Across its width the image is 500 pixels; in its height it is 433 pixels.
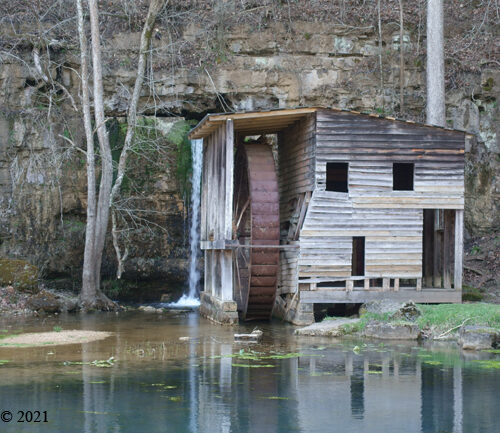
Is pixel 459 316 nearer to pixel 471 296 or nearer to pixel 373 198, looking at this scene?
pixel 373 198

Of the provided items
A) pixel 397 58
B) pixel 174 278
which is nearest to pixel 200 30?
pixel 397 58

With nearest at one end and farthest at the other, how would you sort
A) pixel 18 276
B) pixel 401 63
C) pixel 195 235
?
pixel 18 276
pixel 195 235
pixel 401 63

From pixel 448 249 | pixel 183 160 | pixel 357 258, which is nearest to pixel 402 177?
pixel 357 258

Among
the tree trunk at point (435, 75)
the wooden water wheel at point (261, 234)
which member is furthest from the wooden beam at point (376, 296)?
the tree trunk at point (435, 75)

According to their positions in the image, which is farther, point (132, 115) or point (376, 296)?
point (132, 115)

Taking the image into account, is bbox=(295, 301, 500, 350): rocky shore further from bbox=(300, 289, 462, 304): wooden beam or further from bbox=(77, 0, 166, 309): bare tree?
bbox=(77, 0, 166, 309): bare tree

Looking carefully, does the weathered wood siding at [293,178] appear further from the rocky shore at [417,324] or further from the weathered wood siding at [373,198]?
the rocky shore at [417,324]

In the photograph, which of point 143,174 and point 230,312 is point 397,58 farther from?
point 230,312

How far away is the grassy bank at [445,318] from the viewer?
1336cm

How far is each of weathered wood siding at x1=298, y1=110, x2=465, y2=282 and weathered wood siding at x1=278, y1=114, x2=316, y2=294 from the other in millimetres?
433

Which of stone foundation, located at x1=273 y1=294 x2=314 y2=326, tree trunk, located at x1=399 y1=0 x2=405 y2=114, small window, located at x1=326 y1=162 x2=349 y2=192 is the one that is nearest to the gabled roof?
small window, located at x1=326 y1=162 x2=349 y2=192

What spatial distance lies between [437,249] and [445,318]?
15.3 feet

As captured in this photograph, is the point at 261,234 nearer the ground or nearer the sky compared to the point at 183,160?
nearer the ground

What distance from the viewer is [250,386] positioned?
30.3ft
